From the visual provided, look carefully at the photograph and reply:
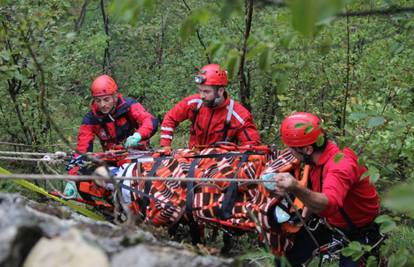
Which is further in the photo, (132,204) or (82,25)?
(82,25)

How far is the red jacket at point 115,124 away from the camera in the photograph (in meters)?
6.10

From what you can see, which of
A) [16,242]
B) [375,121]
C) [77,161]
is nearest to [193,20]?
[16,242]

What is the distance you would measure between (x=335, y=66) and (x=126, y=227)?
6170 mm

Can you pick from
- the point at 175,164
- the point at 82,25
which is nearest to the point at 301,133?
the point at 175,164

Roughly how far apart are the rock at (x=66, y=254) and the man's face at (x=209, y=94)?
4203mm

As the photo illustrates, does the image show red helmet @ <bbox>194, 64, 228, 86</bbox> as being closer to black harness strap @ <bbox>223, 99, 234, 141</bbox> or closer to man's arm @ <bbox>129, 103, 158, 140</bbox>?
black harness strap @ <bbox>223, 99, 234, 141</bbox>

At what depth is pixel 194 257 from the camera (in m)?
1.84

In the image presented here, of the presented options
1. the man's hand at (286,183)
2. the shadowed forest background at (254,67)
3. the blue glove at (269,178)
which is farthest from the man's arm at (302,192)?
the blue glove at (269,178)

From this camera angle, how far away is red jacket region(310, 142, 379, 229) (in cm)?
367

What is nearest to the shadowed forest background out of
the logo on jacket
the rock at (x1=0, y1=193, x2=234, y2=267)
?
the logo on jacket

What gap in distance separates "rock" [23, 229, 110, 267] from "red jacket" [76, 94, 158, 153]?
429 centimetres

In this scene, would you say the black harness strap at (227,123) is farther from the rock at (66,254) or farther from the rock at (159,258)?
the rock at (66,254)

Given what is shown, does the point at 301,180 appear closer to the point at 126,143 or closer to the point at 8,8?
the point at 126,143

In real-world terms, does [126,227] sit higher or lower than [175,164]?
higher
